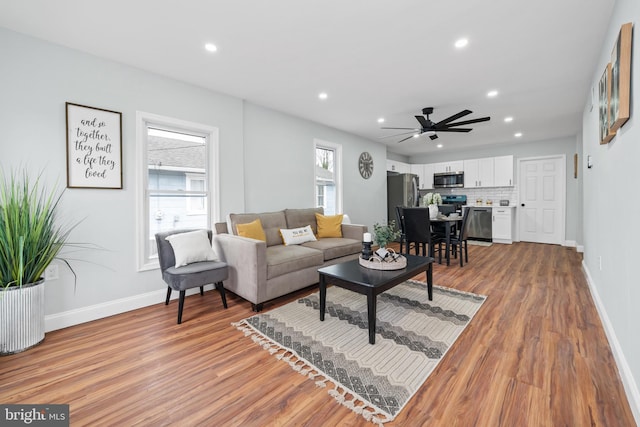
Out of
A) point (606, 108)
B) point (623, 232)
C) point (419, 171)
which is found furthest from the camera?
point (419, 171)

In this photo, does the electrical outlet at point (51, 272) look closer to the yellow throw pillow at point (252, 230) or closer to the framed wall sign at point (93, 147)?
the framed wall sign at point (93, 147)

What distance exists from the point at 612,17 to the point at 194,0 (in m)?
3.13

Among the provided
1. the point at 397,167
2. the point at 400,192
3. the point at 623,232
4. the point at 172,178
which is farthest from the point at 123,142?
the point at 397,167

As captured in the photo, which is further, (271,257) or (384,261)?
(271,257)

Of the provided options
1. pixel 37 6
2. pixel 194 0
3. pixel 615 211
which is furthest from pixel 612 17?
pixel 37 6

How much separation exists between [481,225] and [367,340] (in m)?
5.99

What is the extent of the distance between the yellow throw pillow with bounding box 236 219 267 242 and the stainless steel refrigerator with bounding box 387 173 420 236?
4079 mm

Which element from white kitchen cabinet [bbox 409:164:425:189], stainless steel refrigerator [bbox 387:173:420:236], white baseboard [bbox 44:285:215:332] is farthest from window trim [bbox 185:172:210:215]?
white kitchen cabinet [bbox 409:164:425:189]

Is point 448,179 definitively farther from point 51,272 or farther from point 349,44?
point 51,272

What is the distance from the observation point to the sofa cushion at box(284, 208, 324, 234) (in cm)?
417

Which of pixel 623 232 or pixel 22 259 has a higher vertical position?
pixel 623 232

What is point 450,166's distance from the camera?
24.8 ft

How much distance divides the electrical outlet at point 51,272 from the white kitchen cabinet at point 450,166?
26.3 ft

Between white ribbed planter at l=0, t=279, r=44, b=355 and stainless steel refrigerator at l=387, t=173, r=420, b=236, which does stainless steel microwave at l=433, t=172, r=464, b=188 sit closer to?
stainless steel refrigerator at l=387, t=173, r=420, b=236
